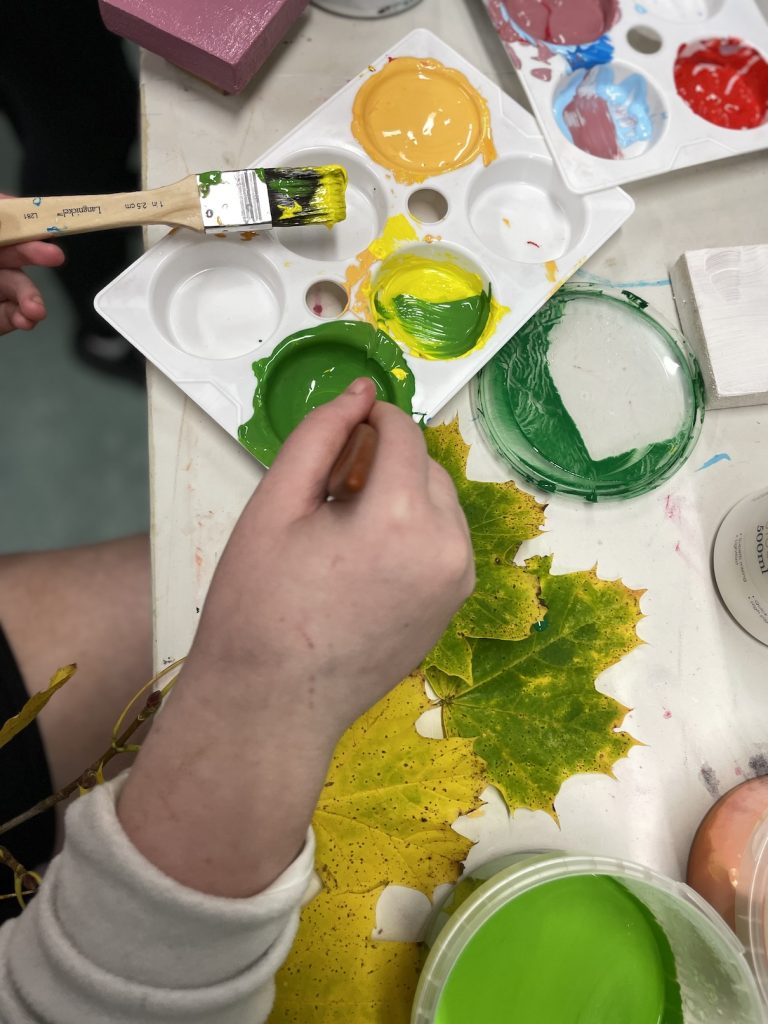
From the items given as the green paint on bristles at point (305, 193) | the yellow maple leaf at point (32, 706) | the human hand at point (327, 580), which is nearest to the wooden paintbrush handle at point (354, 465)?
the human hand at point (327, 580)

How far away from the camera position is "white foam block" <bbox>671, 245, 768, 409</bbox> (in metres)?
0.77

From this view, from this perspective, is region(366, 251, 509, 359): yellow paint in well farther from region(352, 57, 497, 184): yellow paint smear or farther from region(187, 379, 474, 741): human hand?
region(187, 379, 474, 741): human hand

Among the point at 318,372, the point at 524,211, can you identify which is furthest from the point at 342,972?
the point at 524,211

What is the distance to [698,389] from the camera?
2.59 feet

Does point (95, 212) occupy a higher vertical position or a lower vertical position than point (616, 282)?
higher

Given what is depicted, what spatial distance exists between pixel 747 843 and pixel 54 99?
1426 mm

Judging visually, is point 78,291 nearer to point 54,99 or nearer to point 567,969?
point 54,99

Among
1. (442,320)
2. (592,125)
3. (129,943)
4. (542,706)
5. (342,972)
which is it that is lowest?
(342,972)

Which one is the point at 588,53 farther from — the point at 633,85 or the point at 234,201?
the point at 234,201

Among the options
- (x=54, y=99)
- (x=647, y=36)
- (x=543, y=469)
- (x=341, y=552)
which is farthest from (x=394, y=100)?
(x=54, y=99)

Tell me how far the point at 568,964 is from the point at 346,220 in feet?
2.44

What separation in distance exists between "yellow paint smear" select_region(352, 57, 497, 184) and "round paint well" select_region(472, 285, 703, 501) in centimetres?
20

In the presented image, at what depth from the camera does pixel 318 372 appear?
2.54 feet

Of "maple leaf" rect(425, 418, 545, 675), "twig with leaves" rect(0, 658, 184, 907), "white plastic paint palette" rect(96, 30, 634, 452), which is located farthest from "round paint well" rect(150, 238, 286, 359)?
"twig with leaves" rect(0, 658, 184, 907)
